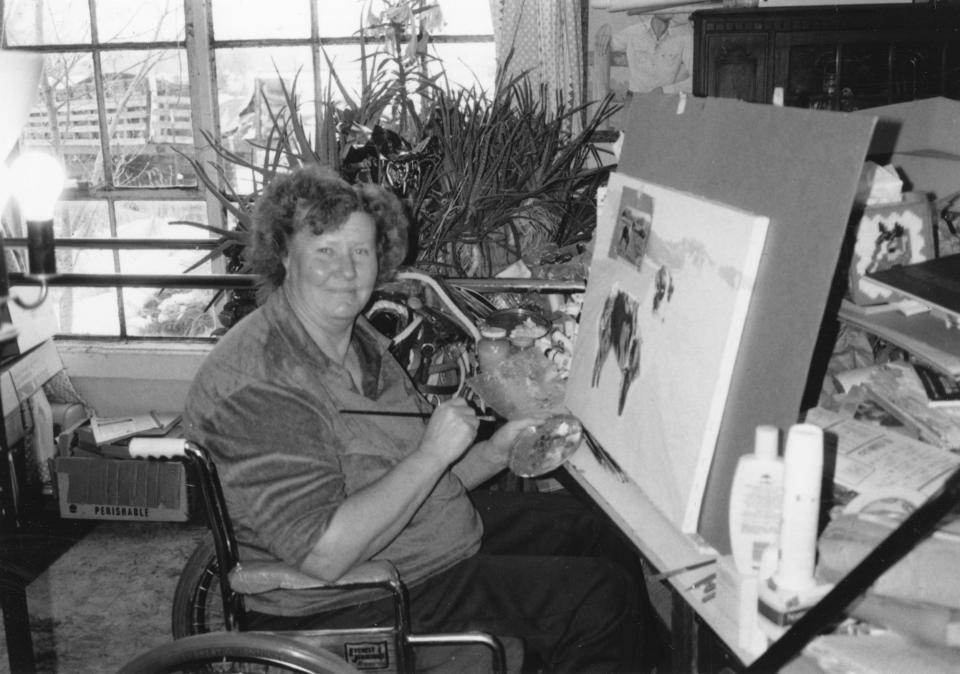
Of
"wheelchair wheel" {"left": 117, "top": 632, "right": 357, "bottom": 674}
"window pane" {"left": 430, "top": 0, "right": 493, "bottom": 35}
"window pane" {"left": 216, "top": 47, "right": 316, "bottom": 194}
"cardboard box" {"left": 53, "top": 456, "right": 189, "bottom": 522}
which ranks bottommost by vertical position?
"cardboard box" {"left": 53, "top": 456, "right": 189, "bottom": 522}

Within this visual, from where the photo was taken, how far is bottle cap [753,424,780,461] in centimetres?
107

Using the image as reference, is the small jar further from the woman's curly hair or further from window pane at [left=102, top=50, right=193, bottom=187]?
window pane at [left=102, top=50, right=193, bottom=187]

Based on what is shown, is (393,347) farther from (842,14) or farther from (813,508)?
(842,14)

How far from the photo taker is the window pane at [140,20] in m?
3.51

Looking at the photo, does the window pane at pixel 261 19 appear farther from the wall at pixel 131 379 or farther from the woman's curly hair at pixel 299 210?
the woman's curly hair at pixel 299 210

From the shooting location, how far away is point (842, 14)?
Answer: 2.93 m

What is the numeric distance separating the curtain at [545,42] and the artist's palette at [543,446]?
1.80 metres

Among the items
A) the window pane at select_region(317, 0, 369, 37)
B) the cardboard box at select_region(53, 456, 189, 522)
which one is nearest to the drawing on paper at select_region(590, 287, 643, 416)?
the cardboard box at select_region(53, 456, 189, 522)

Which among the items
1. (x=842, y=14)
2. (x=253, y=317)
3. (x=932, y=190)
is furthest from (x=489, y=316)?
(x=842, y=14)

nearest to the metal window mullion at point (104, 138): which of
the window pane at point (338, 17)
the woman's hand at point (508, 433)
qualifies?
the window pane at point (338, 17)

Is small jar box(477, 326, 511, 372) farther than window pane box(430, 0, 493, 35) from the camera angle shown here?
No

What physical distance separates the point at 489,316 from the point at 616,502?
0.69 metres

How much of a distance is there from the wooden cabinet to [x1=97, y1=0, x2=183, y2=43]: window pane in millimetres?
1857

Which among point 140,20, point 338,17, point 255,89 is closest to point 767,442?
point 338,17
